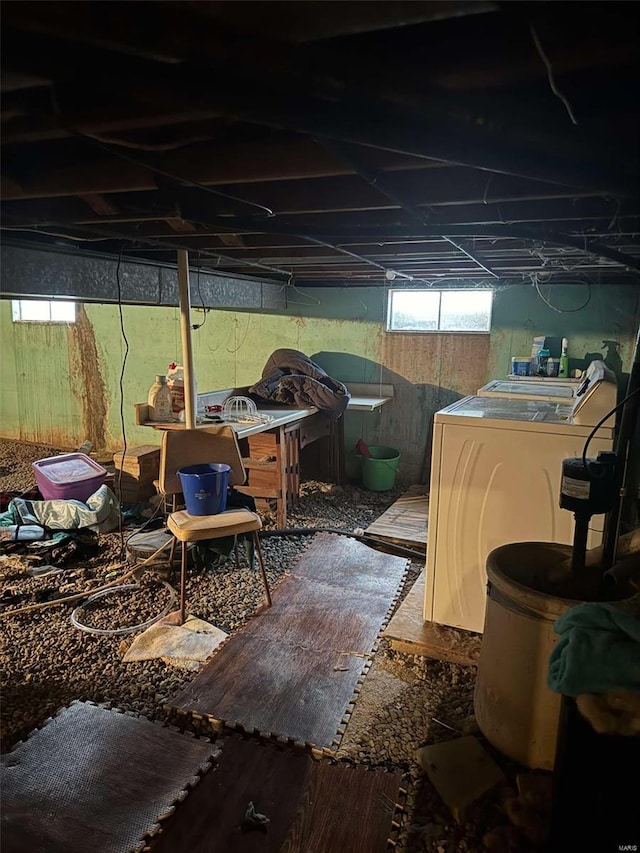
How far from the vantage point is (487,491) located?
2.42m

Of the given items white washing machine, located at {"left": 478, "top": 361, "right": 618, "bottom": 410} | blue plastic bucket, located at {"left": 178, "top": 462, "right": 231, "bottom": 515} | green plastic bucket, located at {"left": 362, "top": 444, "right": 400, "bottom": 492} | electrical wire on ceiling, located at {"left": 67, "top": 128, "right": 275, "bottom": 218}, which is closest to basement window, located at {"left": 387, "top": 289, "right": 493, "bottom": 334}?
white washing machine, located at {"left": 478, "top": 361, "right": 618, "bottom": 410}

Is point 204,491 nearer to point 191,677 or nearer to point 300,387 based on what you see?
point 191,677

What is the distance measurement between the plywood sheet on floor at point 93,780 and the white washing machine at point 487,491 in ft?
4.24

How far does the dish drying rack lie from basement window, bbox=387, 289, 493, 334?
1812 millimetres

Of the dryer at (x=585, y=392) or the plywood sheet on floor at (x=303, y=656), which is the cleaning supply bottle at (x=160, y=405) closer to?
the plywood sheet on floor at (x=303, y=656)

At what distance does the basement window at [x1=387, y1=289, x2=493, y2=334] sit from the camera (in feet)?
16.8

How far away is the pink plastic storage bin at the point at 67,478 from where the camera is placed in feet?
13.8

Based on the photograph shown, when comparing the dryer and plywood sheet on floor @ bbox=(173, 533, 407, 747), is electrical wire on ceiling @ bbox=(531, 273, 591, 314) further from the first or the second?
plywood sheet on floor @ bbox=(173, 533, 407, 747)

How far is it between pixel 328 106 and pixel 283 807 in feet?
6.48

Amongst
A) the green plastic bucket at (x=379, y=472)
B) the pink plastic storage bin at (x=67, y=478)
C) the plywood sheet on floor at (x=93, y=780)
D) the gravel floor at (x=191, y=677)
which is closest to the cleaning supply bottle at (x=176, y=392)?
the pink plastic storage bin at (x=67, y=478)

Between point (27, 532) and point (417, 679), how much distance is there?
287 centimetres

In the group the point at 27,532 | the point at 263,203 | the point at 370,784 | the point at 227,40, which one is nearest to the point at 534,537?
the point at 370,784

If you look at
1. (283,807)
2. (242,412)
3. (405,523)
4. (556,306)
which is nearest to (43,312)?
(242,412)

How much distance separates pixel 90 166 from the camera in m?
1.79
